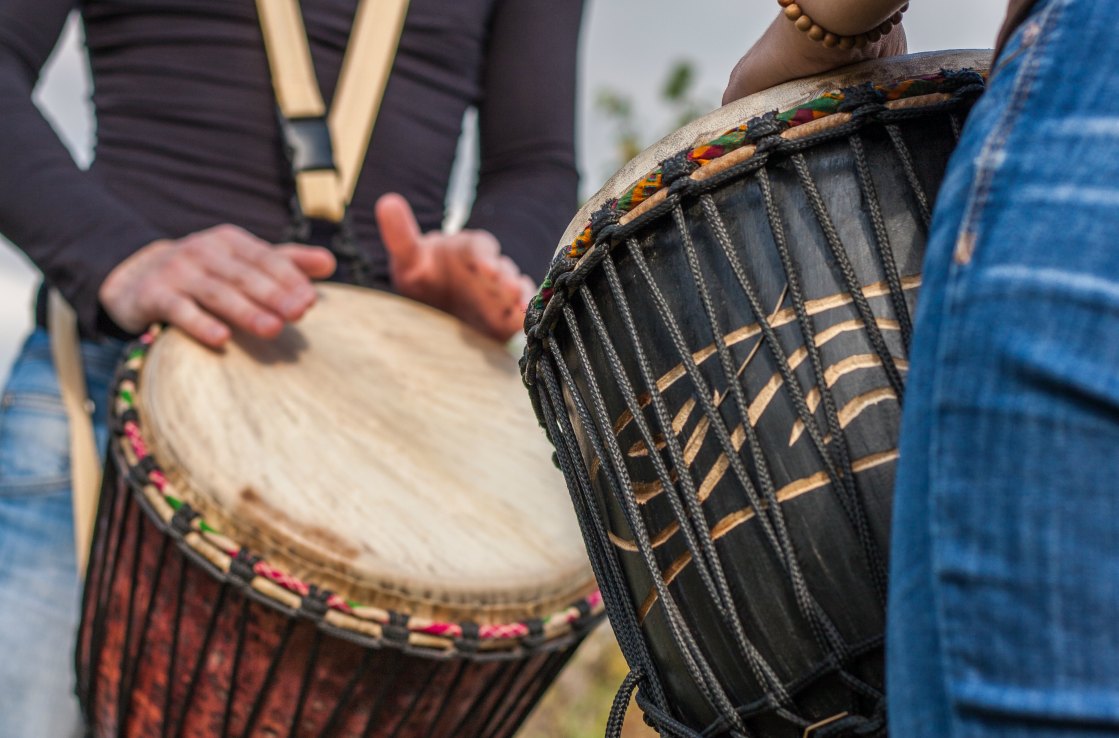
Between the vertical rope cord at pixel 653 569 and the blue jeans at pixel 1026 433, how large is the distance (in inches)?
8.2

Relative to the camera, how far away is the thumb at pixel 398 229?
1.45 meters

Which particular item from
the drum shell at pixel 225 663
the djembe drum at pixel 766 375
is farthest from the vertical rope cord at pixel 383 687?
the djembe drum at pixel 766 375

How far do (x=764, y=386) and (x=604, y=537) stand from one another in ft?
0.66

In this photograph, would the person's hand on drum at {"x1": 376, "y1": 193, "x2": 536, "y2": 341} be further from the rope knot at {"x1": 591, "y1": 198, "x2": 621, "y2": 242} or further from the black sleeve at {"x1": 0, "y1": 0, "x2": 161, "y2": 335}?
the rope knot at {"x1": 591, "y1": 198, "x2": 621, "y2": 242}

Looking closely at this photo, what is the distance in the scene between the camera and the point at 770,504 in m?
0.62

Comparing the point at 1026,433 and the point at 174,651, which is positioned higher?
the point at 1026,433

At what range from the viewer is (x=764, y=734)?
66cm

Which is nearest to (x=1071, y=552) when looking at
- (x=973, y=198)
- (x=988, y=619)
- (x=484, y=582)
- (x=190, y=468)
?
(x=988, y=619)

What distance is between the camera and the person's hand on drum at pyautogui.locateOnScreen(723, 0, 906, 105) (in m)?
0.63

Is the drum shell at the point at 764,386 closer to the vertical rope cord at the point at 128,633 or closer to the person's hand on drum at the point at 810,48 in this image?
the person's hand on drum at the point at 810,48

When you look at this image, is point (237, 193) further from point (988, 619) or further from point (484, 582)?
point (988, 619)

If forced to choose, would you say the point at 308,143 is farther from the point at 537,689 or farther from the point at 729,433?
the point at 729,433

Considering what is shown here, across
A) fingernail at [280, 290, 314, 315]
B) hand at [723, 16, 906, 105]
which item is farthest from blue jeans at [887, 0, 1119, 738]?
fingernail at [280, 290, 314, 315]

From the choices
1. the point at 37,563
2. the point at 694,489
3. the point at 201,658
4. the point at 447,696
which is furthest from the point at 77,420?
the point at 694,489
